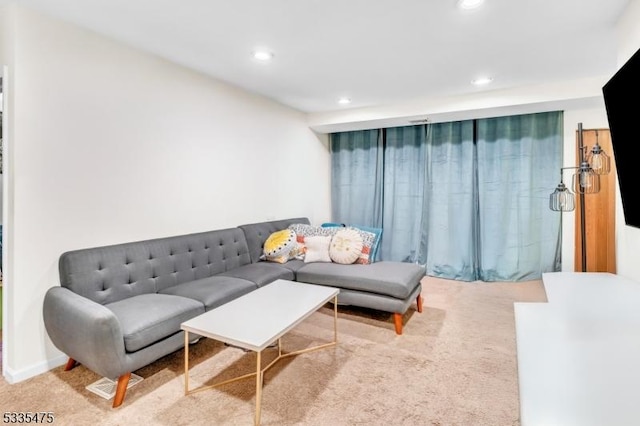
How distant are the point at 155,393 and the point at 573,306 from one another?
2371mm

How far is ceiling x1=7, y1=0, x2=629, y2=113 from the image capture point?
6.71 feet

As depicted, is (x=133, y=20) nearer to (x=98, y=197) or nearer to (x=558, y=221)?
(x=98, y=197)

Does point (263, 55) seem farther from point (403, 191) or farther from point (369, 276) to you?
point (403, 191)

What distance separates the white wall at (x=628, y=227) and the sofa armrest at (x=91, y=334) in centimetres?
303

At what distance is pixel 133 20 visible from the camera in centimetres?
221

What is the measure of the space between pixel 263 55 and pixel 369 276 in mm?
2144

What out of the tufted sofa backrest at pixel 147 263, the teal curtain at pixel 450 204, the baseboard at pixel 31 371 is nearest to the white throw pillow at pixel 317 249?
the tufted sofa backrest at pixel 147 263

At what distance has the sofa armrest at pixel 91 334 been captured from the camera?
1.73 m

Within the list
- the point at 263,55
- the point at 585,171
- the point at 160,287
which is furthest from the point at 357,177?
the point at 160,287

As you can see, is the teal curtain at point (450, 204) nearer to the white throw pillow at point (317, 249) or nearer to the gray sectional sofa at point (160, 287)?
the gray sectional sofa at point (160, 287)

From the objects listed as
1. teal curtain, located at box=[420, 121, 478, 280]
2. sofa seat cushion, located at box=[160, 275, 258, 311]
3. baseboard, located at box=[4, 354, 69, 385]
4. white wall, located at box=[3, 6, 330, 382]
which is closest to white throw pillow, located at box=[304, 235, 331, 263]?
white wall, located at box=[3, 6, 330, 382]

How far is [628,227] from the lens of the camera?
2.07 m

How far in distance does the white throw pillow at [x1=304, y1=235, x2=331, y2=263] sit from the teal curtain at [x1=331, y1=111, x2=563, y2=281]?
63.6 inches

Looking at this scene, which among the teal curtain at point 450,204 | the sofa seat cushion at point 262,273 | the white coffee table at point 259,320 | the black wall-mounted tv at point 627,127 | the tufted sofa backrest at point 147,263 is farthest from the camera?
the teal curtain at point 450,204
